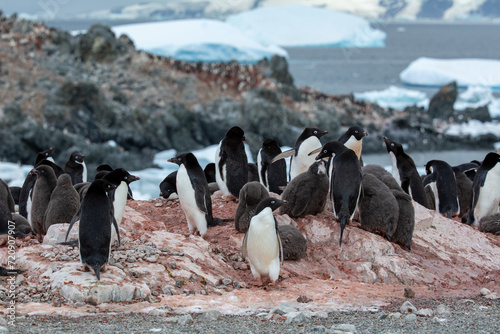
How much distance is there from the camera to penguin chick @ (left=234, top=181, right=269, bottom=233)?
6.70 meters

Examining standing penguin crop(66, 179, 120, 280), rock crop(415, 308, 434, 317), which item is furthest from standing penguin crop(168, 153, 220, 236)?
rock crop(415, 308, 434, 317)

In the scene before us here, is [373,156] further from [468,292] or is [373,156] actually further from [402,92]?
[468,292]

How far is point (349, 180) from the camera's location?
262 inches

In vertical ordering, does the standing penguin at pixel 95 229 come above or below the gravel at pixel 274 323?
above

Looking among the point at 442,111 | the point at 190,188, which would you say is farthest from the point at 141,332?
the point at 442,111

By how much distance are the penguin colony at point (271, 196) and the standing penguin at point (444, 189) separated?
15 millimetres

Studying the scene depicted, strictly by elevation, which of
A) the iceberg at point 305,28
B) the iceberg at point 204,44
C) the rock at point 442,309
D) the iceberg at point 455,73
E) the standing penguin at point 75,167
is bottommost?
the rock at point 442,309

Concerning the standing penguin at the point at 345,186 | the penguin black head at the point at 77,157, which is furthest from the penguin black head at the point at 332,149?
the penguin black head at the point at 77,157

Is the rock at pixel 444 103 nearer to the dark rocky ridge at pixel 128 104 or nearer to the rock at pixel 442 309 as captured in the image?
the dark rocky ridge at pixel 128 104

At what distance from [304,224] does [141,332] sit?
3.06 meters

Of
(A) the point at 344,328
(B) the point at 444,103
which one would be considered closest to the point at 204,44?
(B) the point at 444,103

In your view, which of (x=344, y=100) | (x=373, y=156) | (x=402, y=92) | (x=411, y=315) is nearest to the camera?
(x=411, y=315)

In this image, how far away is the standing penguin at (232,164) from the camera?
8.19m

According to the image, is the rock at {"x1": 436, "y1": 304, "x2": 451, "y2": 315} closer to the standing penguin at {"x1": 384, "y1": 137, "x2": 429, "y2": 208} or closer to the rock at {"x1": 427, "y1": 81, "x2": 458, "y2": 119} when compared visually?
the standing penguin at {"x1": 384, "y1": 137, "x2": 429, "y2": 208}
